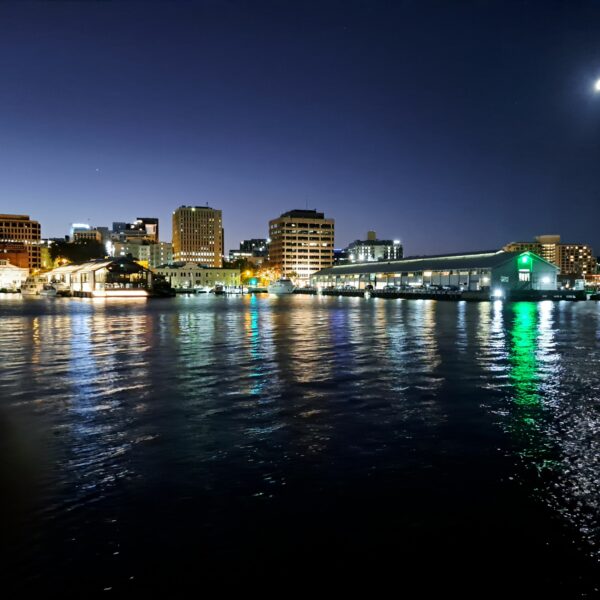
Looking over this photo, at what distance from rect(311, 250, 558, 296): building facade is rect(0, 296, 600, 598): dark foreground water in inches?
3495

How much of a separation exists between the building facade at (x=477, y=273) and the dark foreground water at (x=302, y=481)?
8877 cm

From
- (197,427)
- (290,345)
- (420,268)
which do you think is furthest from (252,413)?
(420,268)

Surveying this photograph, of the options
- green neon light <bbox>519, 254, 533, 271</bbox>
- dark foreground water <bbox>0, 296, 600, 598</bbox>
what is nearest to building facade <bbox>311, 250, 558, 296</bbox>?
green neon light <bbox>519, 254, 533, 271</bbox>

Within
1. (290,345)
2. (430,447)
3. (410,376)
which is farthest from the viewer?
(290,345)

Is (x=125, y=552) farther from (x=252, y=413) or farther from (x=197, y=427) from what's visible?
(x=252, y=413)

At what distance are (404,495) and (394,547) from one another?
5.11 ft

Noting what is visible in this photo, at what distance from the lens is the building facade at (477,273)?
102750 millimetres

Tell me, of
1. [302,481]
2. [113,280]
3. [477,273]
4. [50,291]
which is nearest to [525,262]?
[477,273]

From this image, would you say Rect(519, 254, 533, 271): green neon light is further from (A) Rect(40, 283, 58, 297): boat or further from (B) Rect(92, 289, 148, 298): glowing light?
(A) Rect(40, 283, 58, 297): boat

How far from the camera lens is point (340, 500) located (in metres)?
8.02

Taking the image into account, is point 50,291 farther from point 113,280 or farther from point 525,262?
point 525,262

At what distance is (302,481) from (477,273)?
104 meters

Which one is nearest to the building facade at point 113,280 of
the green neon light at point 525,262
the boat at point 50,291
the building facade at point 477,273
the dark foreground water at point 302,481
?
the boat at point 50,291

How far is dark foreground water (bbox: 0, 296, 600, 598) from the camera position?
6250mm
